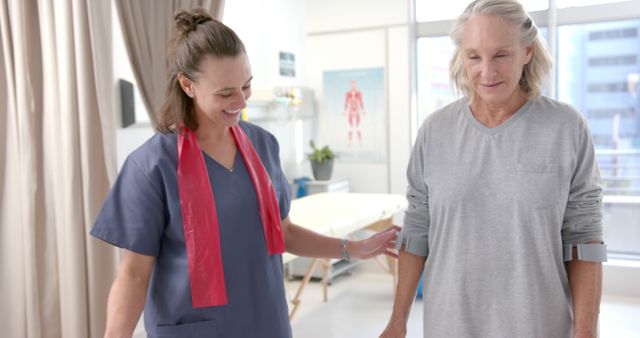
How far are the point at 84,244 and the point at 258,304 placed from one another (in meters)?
1.46

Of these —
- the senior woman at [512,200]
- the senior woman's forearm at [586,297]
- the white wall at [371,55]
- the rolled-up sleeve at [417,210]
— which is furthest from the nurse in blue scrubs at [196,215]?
the white wall at [371,55]

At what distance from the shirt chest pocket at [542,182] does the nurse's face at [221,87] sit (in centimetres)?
65

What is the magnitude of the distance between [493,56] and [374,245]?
2.28 ft

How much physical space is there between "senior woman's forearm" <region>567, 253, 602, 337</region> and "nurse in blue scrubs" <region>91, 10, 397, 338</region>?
2.29 feet

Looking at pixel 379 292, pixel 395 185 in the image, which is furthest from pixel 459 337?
pixel 395 185

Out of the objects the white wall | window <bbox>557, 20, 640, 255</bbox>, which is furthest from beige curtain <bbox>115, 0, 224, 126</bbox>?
window <bbox>557, 20, 640, 255</bbox>

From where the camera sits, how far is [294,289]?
495cm

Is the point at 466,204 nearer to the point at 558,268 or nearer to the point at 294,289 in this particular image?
the point at 558,268

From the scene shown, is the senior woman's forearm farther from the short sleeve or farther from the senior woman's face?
the short sleeve

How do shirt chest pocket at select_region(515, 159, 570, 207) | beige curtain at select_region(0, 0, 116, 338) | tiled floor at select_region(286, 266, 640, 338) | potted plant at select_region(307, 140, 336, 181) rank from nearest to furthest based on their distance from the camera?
shirt chest pocket at select_region(515, 159, 570, 207) < beige curtain at select_region(0, 0, 116, 338) < tiled floor at select_region(286, 266, 640, 338) < potted plant at select_region(307, 140, 336, 181)

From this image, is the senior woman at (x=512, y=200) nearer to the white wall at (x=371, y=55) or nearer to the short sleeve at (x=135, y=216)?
the short sleeve at (x=135, y=216)

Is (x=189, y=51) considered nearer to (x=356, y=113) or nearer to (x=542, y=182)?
(x=542, y=182)

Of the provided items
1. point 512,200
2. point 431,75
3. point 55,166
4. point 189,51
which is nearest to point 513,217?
point 512,200

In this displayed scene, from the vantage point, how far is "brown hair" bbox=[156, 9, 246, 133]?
138cm
